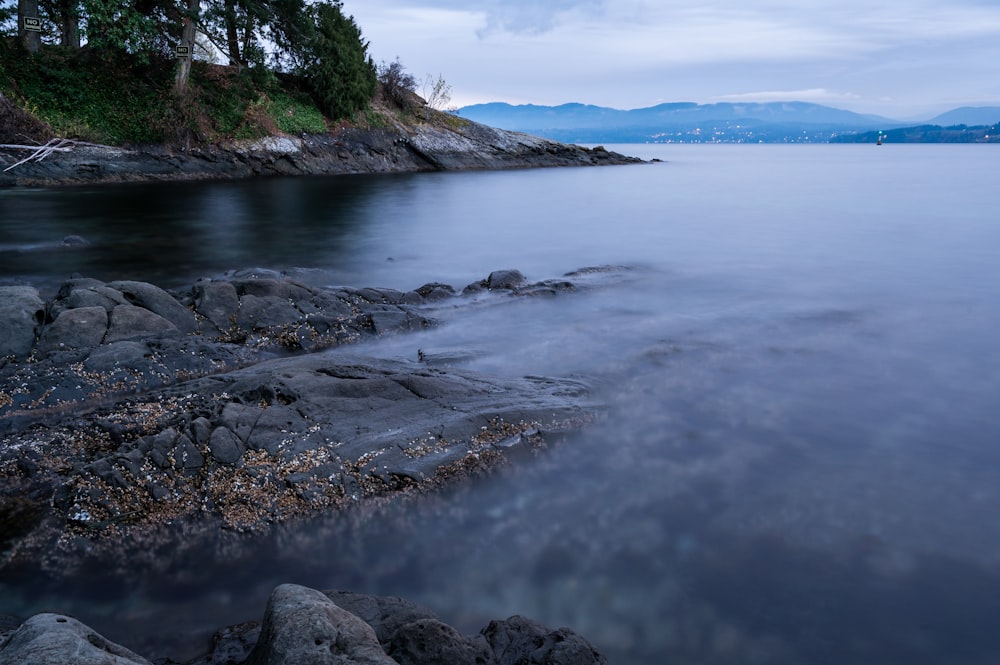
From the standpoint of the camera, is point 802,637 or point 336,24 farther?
point 336,24

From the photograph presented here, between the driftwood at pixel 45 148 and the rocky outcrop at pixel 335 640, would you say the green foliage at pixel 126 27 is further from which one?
the rocky outcrop at pixel 335 640

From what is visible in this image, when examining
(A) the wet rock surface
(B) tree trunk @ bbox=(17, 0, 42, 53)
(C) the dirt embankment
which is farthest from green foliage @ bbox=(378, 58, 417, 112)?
(A) the wet rock surface

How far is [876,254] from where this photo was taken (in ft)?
55.8

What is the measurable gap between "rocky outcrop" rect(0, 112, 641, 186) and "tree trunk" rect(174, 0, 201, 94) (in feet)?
9.40

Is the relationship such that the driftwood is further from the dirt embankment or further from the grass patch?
the grass patch

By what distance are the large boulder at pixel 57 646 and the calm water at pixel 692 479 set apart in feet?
3.74

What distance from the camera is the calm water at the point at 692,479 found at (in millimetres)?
4215

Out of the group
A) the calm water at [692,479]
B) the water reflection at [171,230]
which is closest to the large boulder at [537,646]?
the calm water at [692,479]

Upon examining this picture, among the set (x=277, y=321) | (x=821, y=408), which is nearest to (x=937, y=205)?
(x=821, y=408)

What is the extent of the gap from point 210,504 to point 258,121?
104 ft

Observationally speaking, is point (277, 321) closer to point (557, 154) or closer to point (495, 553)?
point (495, 553)

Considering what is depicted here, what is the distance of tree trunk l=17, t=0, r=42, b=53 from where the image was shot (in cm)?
2736

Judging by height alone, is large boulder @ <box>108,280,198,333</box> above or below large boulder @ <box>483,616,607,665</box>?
above

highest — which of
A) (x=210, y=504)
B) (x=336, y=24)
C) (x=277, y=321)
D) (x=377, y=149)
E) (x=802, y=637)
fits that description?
(x=336, y=24)
